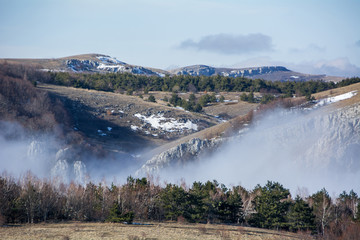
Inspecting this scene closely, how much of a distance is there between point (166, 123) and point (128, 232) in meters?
68.9

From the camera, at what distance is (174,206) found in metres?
40.4

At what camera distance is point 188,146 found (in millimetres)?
74688

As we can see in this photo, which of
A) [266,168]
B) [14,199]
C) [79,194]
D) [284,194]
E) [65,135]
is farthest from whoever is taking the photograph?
[65,135]

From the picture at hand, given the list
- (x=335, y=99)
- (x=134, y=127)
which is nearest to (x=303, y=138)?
Result: (x=335, y=99)

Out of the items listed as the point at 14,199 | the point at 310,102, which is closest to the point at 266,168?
the point at 310,102

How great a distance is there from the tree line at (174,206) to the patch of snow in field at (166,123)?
52.8m

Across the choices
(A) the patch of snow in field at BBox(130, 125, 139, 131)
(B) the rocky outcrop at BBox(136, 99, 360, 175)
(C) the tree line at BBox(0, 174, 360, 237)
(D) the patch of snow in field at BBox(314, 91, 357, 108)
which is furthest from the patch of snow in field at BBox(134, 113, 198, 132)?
(C) the tree line at BBox(0, 174, 360, 237)

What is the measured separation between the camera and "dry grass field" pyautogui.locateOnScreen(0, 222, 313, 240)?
96.3ft

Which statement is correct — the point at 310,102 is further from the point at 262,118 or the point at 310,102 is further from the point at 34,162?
the point at 34,162

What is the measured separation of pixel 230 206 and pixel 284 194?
6.43 m

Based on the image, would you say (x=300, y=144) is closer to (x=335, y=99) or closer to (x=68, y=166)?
(x=335, y=99)

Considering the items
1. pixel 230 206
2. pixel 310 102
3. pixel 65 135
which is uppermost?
pixel 310 102

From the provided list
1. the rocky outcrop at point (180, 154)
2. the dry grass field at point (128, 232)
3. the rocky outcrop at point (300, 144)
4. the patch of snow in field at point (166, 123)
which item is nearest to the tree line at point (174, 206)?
the dry grass field at point (128, 232)

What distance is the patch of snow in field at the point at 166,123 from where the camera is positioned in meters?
97.7
